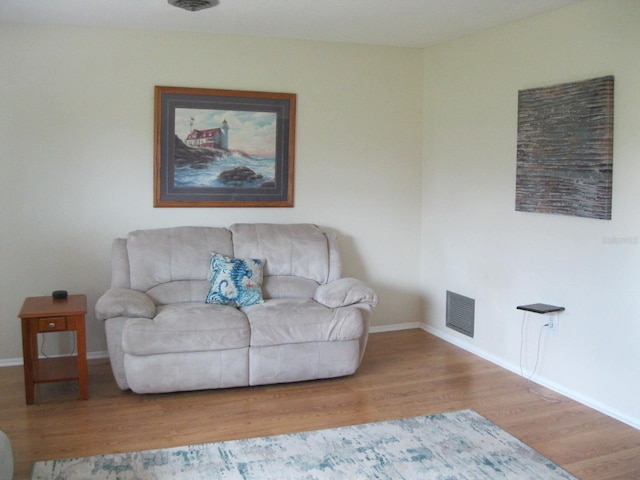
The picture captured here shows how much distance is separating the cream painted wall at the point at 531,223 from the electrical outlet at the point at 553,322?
37 millimetres

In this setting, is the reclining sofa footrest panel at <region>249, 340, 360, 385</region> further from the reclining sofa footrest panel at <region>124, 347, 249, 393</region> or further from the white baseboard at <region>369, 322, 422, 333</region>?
the white baseboard at <region>369, 322, 422, 333</region>

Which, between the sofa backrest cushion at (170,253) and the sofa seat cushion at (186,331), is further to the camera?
the sofa backrest cushion at (170,253)

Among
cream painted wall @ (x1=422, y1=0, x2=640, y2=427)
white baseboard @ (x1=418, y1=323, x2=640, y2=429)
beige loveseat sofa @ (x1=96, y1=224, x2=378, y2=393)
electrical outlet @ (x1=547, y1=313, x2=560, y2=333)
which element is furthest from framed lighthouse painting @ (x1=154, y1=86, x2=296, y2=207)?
electrical outlet @ (x1=547, y1=313, x2=560, y2=333)

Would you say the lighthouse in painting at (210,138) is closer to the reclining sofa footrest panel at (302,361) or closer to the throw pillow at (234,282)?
the throw pillow at (234,282)

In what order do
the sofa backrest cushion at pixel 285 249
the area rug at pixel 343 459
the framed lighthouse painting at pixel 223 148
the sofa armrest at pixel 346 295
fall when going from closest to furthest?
the area rug at pixel 343 459, the sofa armrest at pixel 346 295, the sofa backrest cushion at pixel 285 249, the framed lighthouse painting at pixel 223 148

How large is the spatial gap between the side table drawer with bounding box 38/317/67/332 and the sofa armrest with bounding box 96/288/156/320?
20 cm

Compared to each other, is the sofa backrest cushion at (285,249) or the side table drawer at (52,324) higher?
the sofa backrest cushion at (285,249)

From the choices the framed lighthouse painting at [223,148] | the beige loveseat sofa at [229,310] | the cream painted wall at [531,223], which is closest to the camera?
the cream painted wall at [531,223]

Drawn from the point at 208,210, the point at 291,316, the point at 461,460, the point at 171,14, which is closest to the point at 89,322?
the point at 208,210

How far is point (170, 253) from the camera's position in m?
4.46

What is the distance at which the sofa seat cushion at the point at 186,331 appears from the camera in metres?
3.78

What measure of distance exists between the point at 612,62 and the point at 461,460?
233 cm

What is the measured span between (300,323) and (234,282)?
1.90 ft

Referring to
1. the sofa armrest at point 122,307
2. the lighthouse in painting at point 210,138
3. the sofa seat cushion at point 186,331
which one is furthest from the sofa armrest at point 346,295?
the lighthouse in painting at point 210,138
